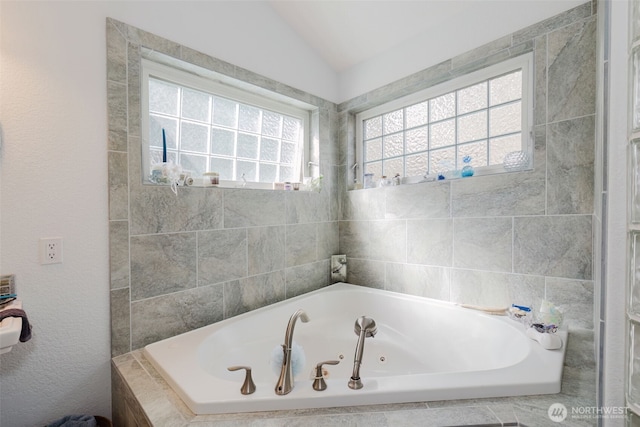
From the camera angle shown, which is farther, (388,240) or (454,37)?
(388,240)

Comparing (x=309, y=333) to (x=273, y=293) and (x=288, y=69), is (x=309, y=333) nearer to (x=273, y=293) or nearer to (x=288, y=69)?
(x=273, y=293)

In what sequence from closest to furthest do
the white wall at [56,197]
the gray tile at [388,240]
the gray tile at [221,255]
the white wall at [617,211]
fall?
the white wall at [617,211] < the white wall at [56,197] < the gray tile at [221,255] < the gray tile at [388,240]

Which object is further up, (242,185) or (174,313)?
(242,185)

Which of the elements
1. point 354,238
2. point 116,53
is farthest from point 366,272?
point 116,53

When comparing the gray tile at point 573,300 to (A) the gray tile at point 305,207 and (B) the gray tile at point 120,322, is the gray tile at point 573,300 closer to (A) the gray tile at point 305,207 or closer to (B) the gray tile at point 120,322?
(A) the gray tile at point 305,207

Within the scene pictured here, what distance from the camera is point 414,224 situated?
2100 millimetres

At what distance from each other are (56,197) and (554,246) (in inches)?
98.7

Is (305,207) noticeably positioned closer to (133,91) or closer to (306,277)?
(306,277)

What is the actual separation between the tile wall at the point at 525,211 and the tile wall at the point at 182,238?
0.87 m

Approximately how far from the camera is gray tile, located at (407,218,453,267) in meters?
1.94

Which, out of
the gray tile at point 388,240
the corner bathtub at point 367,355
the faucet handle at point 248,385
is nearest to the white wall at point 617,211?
the corner bathtub at point 367,355

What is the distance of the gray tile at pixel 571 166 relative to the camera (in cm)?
146

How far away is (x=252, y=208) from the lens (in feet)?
6.36

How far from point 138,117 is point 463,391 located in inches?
74.5
